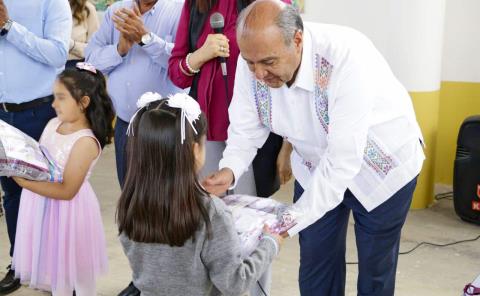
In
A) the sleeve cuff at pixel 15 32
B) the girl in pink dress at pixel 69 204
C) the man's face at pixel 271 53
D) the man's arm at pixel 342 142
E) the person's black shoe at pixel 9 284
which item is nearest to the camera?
the man's face at pixel 271 53

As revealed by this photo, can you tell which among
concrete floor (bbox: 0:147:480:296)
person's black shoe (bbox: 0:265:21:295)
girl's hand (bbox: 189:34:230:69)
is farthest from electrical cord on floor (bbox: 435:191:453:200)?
person's black shoe (bbox: 0:265:21:295)

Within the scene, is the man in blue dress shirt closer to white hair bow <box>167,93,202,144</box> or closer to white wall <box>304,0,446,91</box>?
white hair bow <box>167,93,202,144</box>

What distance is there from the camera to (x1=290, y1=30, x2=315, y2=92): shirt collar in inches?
67.2

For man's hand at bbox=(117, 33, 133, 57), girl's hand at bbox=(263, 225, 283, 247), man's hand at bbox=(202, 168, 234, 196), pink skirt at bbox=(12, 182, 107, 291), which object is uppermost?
man's hand at bbox=(117, 33, 133, 57)

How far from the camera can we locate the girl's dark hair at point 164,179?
1.45 m

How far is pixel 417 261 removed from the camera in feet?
10.6

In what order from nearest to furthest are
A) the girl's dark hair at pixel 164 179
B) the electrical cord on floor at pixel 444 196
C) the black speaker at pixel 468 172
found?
1. the girl's dark hair at pixel 164 179
2. the black speaker at pixel 468 172
3. the electrical cord on floor at pixel 444 196

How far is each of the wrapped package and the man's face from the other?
349 millimetres

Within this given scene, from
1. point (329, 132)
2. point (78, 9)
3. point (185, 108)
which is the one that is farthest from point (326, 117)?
point (78, 9)

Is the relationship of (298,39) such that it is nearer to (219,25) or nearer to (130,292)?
(219,25)

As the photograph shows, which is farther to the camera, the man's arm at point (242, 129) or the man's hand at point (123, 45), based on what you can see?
the man's hand at point (123, 45)

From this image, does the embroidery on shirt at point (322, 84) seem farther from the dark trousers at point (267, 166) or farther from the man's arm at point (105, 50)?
the man's arm at point (105, 50)

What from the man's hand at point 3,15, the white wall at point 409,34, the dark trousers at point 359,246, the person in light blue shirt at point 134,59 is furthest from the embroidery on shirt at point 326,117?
the white wall at point 409,34

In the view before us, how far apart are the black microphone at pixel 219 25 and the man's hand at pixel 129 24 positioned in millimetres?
378
